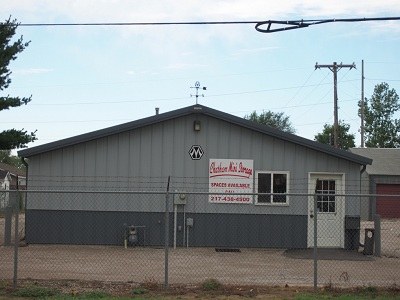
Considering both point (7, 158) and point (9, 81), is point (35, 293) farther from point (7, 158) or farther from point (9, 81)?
point (7, 158)

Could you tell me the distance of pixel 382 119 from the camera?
68.3 m

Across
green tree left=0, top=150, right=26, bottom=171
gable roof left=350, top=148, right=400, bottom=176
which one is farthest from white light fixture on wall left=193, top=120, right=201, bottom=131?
green tree left=0, top=150, right=26, bottom=171

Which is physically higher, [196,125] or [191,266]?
[196,125]

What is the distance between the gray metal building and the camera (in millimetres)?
19375

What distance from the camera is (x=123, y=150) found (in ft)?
64.1

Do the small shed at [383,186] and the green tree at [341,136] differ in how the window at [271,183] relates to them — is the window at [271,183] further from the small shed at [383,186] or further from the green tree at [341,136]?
the green tree at [341,136]

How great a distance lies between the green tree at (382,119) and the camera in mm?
67750

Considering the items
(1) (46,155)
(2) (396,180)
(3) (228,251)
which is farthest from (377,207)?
(1) (46,155)

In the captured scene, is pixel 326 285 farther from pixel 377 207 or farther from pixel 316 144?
pixel 377 207

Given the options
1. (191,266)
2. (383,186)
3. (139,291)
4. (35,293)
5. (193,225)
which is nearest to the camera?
(35,293)

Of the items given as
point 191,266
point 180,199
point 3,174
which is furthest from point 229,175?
point 3,174

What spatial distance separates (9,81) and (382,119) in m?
53.5

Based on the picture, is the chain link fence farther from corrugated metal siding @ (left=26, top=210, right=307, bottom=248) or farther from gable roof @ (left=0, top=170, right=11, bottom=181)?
gable roof @ (left=0, top=170, right=11, bottom=181)

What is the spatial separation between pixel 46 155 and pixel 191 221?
4.85 meters
